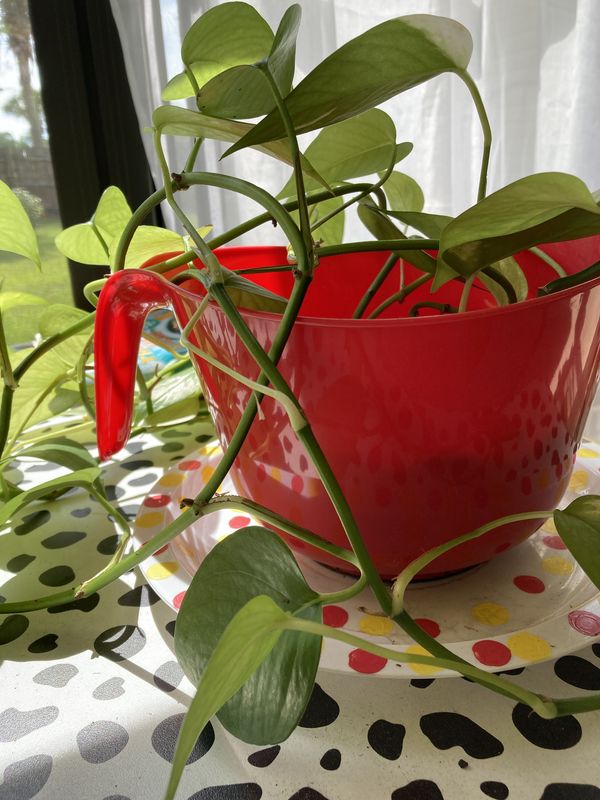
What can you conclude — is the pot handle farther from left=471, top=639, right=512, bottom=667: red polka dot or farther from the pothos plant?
left=471, top=639, right=512, bottom=667: red polka dot

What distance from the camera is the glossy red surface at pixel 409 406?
0.20 meters

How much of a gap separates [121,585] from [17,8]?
1497mm

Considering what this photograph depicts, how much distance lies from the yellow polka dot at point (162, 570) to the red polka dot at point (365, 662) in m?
0.09

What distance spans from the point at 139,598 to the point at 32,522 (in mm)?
111

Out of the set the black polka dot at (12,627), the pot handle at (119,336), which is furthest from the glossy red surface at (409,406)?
the black polka dot at (12,627)

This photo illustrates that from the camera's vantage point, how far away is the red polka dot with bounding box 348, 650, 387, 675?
0.21 meters

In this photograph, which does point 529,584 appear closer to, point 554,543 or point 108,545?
point 554,543

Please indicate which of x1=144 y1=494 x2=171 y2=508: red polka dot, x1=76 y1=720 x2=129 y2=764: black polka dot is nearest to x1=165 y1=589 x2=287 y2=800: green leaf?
x1=76 y1=720 x2=129 y2=764: black polka dot

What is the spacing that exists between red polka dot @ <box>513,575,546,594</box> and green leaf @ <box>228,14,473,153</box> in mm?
191

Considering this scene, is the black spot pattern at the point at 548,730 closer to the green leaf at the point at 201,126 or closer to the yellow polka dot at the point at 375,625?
the yellow polka dot at the point at 375,625

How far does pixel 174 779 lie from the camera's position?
0.41 ft

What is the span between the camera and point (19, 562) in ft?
1.09

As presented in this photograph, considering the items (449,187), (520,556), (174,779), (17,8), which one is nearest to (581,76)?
(449,187)

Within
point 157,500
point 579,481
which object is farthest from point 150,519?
point 579,481
